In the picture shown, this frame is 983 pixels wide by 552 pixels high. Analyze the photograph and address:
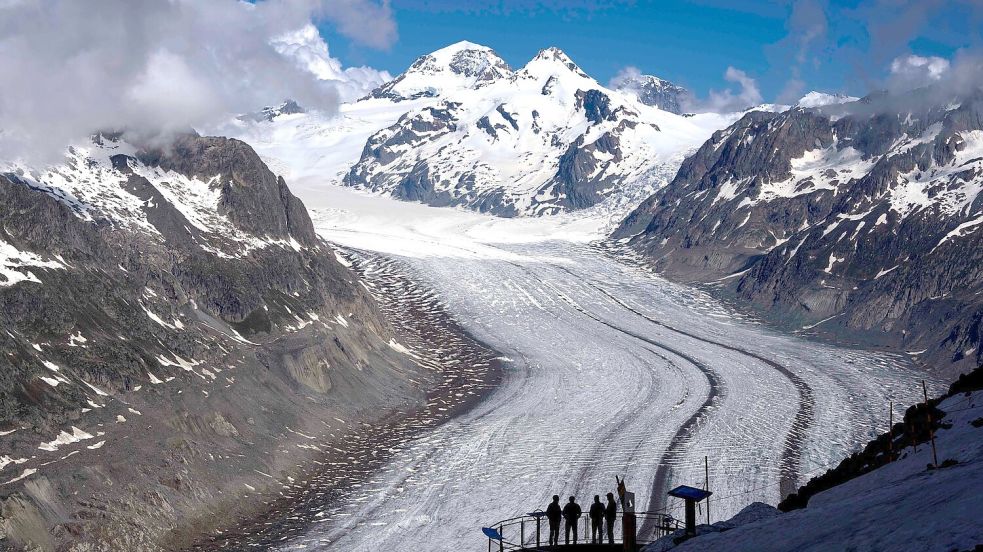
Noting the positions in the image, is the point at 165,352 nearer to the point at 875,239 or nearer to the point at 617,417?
the point at 617,417

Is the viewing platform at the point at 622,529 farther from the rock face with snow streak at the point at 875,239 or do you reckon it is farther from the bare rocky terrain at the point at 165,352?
the rock face with snow streak at the point at 875,239

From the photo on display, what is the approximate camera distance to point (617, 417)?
7994 centimetres

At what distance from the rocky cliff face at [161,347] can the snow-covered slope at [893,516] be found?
31.7m

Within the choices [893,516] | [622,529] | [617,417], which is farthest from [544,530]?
[617,417]

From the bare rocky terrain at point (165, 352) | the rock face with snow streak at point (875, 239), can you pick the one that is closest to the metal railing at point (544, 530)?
the bare rocky terrain at point (165, 352)

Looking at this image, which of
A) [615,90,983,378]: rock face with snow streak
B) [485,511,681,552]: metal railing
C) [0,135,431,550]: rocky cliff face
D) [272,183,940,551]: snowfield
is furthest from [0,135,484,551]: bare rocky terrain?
[615,90,983,378]: rock face with snow streak

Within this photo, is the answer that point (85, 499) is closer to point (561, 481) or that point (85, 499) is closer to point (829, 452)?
point (561, 481)

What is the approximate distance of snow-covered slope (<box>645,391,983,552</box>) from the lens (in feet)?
74.1

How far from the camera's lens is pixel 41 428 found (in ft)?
172

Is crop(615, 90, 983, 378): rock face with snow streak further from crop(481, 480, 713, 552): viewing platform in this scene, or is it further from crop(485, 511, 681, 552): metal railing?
crop(481, 480, 713, 552): viewing platform

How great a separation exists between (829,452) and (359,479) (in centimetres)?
3310

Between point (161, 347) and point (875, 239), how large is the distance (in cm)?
11413

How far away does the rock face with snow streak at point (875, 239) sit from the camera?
413ft

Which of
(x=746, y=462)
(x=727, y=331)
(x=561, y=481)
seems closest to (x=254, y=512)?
Answer: (x=561, y=481)
